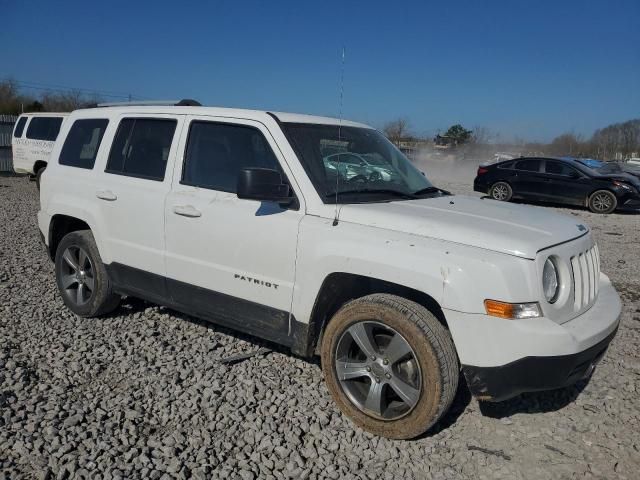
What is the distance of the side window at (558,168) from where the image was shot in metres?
16.1

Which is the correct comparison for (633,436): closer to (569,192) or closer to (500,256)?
(500,256)

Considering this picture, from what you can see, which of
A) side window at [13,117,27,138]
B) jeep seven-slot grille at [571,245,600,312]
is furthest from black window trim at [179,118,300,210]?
side window at [13,117,27,138]

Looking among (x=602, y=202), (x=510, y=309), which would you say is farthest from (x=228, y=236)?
(x=602, y=202)

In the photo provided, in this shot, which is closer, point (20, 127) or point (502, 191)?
point (20, 127)

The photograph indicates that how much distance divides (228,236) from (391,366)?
140cm

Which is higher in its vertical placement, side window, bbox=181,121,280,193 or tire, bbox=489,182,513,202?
side window, bbox=181,121,280,193

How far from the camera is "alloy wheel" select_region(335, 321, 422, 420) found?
10.4ft

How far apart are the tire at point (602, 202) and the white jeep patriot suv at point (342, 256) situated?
12.8 meters

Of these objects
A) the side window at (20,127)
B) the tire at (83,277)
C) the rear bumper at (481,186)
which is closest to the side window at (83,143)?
the tire at (83,277)

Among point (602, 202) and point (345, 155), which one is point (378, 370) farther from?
point (602, 202)

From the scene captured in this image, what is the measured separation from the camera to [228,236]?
3760 mm

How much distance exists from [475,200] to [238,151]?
1835 millimetres

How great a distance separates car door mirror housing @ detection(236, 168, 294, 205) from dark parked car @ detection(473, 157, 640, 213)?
47.3 feet

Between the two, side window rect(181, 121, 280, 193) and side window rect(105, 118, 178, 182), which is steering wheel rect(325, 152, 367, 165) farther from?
side window rect(105, 118, 178, 182)
